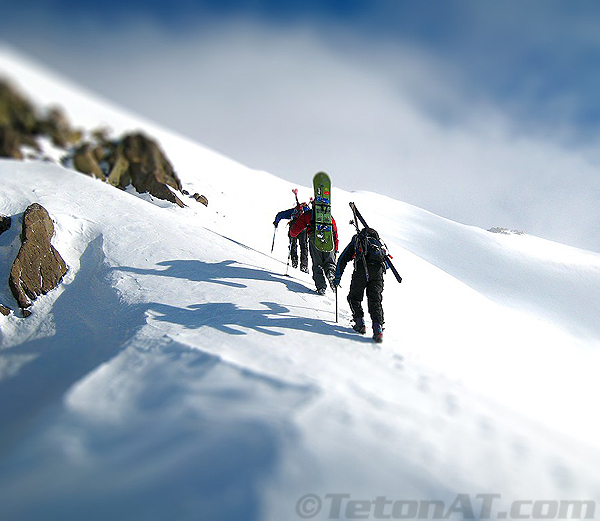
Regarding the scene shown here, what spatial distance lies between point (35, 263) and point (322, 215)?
518cm

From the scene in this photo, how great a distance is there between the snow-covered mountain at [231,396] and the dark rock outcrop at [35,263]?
266 mm

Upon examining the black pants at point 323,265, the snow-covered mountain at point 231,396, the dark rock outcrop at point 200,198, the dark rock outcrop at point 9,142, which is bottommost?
the snow-covered mountain at point 231,396

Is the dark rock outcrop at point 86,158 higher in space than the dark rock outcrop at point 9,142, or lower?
higher

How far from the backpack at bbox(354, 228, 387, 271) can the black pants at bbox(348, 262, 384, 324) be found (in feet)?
0.27

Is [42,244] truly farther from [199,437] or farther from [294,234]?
[199,437]

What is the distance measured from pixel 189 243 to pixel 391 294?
5669 mm

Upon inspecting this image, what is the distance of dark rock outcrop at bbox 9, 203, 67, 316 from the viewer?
6195 mm

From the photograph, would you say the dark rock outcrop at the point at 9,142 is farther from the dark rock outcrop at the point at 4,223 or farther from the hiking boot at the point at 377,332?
the dark rock outcrop at the point at 4,223

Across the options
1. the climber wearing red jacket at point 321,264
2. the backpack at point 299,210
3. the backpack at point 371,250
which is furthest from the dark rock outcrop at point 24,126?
the backpack at point 299,210

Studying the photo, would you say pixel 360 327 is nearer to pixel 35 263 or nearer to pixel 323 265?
pixel 323 265

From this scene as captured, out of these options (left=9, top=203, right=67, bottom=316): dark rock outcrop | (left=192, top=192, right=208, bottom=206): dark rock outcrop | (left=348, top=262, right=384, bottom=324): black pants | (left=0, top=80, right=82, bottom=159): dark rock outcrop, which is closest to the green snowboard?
(left=348, top=262, right=384, bottom=324): black pants

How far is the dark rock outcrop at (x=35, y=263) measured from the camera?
20.3 feet

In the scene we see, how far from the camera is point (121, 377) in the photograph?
380cm

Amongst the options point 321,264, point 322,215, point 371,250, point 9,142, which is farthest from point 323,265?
point 9,142
